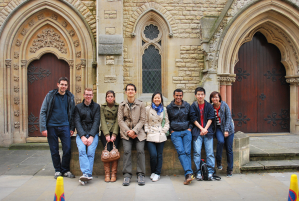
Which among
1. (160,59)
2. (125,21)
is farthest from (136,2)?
(160,59)

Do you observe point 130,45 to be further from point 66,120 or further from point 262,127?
point 262,127

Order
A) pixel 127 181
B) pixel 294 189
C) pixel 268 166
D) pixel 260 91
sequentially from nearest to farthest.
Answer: pixel 294 189 < pixel 127 181 < pixel 268 166 < pixel 260 91

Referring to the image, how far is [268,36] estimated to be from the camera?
27.2 ft

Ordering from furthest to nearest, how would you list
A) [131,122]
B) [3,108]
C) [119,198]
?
1. [3,108]
2. [131,122]
3. [119,198]

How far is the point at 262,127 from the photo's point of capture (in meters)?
8.53

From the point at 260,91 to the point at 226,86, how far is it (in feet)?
5.06

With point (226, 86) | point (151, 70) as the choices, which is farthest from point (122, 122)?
point (226, 86)

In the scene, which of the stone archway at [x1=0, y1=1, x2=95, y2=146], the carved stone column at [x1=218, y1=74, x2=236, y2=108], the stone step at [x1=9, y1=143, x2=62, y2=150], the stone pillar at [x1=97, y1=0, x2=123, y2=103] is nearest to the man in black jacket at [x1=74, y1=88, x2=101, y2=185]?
the stone pillar at [x1=97, y1=0, x2=123, y2=103]

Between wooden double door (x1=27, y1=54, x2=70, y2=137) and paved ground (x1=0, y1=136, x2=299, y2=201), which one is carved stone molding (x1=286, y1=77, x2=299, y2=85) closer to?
paved ground (x1=0, y1=136, x2=299, y2=201)

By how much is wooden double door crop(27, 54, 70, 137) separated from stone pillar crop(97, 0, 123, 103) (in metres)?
1.86

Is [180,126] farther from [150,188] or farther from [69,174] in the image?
[69,174]

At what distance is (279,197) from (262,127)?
209 inches

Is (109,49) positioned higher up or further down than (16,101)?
higher up

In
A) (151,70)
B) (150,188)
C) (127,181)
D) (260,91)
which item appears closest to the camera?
(150,188)
